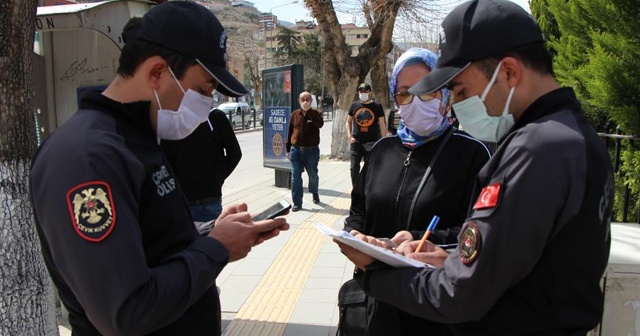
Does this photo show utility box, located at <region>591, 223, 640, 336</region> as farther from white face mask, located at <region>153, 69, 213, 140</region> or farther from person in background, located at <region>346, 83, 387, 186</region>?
person in background, located at <region>346, 83, 387, 186</region>

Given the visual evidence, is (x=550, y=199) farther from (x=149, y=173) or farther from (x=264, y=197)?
(x=264, y=197)

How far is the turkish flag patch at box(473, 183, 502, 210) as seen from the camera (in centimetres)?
123


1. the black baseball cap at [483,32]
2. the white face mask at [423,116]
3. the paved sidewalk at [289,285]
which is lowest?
the paved sidewalk at [289,285]

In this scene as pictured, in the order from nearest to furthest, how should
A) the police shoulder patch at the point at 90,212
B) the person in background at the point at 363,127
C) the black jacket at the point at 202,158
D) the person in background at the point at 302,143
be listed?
the police shoulder patch at the point at 90,212, the black jacket at the point at 202,158, the person in background at the point at 302,143, the person in background at the point at 363,127

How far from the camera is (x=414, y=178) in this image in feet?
7.24

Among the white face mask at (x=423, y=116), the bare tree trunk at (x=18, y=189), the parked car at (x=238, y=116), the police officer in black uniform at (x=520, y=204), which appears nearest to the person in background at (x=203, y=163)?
the bare tree trunk at (x=18, y=189)

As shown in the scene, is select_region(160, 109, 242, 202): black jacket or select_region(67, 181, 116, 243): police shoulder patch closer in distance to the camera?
select_region(67, 181, 116, 243): police shoulder patch

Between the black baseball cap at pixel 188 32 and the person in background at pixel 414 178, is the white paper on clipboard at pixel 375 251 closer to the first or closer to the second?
the person in background at pixel 414 178

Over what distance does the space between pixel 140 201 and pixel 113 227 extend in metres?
0.17

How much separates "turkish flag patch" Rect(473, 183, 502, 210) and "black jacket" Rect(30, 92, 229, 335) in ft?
2.42

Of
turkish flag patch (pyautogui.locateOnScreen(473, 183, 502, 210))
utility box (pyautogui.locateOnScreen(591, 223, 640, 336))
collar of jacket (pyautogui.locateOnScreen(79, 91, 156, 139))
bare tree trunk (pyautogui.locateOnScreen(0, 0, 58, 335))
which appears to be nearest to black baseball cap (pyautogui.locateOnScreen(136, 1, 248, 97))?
collar of jacket (pyautogui.locateOnScreen(79, 91, 156, 139))

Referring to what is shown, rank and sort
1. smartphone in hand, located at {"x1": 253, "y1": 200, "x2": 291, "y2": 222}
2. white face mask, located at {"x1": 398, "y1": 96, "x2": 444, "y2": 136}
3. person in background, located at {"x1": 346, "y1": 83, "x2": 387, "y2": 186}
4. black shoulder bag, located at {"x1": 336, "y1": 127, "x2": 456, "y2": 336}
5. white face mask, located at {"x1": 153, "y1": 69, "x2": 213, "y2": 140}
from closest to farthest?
white face mask, located at {"x1": 153, "y1": 69, "x2": 213, "y2": 140}, smartphone in hand, located at {"x1": 253, "y1": 200, "x2": 291, "y2": 222}, black shoulder bag, located at {"x1": 336, "y1": 127, "x2": 456, "y2": 336}, white face mask, located at {"x1": 398, "y1": 96, "x2": 444, "y2": 136}, person in background, located at {"x1": 346, "y1": 83, "x2": 387, "y2": 186}

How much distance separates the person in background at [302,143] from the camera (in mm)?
7848

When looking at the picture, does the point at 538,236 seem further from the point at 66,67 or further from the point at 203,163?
the point at 66,67
